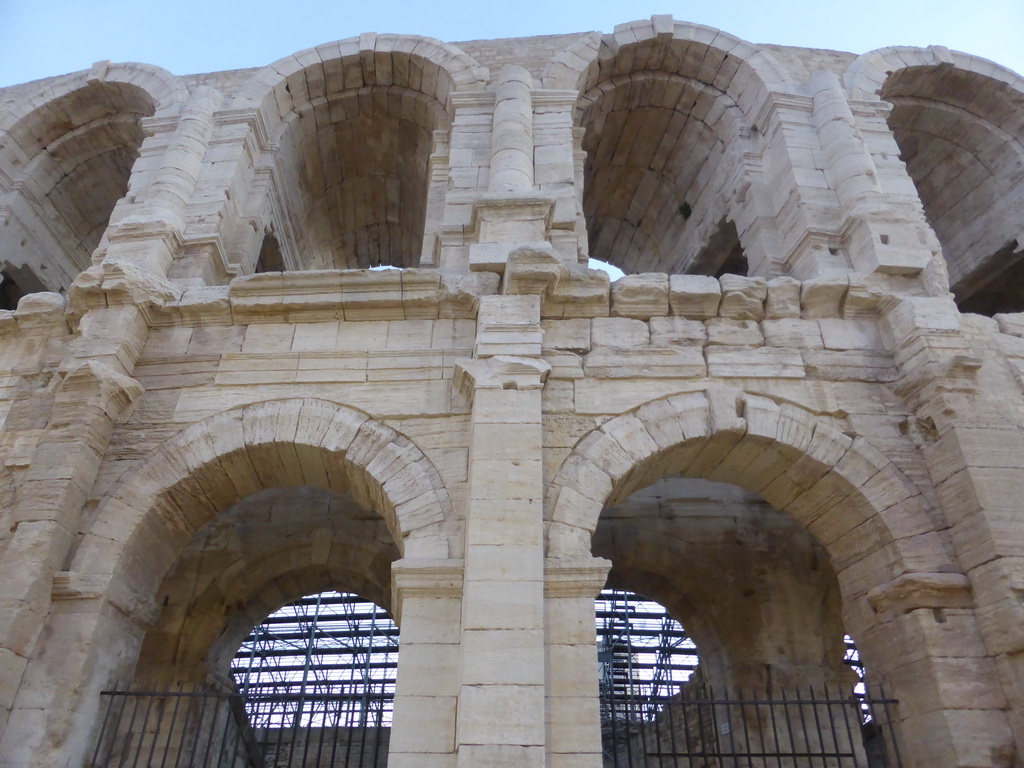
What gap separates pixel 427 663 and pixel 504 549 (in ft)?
2.62

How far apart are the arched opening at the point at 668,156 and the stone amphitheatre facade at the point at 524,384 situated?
1.9 inches

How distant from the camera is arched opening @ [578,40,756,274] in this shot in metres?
8.76

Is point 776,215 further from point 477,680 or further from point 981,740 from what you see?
point 477,680

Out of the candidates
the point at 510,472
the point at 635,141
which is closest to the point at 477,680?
the point at 510,472

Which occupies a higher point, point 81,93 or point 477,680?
point 81,93

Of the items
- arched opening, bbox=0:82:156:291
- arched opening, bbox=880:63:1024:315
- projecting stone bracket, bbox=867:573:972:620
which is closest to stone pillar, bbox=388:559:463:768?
projecting stone bracket, bbox=867:573:972:620

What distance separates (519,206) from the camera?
21.1 ft

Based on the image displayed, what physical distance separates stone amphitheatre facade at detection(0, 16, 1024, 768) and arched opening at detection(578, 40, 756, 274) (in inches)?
1.9

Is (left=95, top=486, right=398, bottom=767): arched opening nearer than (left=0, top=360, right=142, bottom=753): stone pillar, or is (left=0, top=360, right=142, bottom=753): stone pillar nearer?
(left=0, top=360, right=142, bottom=753): stone pillar

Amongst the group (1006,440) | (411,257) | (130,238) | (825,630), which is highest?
(411,257)

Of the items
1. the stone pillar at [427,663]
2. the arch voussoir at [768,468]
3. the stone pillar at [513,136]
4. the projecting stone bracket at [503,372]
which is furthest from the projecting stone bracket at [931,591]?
the stone pillar at [513,136]

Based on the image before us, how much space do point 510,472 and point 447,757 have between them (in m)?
1.63

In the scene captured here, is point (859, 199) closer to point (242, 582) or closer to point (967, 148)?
point (967, 148)

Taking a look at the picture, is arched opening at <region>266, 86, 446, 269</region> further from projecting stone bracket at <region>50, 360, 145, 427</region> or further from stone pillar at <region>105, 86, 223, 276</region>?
projecting stone bracket at <region>50, 360, 145, 427</region>
